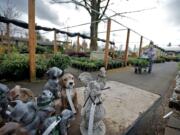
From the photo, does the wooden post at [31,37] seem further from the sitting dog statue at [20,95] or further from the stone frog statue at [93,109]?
the stone frog statue at [93,109]

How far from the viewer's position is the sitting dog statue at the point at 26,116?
119 cm

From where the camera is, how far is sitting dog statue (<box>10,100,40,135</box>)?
119 centimetres

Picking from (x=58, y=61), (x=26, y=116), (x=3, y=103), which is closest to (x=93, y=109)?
(x=26, y=116)

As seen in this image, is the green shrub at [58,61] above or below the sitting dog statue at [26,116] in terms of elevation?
above

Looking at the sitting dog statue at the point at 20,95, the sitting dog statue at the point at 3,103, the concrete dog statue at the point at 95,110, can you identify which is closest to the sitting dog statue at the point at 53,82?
the sitting dog statue at the point at 20,95

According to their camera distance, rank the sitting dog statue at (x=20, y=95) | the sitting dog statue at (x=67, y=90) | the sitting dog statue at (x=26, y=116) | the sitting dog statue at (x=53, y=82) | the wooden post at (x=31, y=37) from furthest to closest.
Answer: the wooden post at (x=31, y=37) < the sitting dog statue at (x=53, y=82) < the sitting dog statue at (x=67, y=90) < the sitting dog statue at (x=20, y=95) < the sitting dog statue at (x=26, y=116)

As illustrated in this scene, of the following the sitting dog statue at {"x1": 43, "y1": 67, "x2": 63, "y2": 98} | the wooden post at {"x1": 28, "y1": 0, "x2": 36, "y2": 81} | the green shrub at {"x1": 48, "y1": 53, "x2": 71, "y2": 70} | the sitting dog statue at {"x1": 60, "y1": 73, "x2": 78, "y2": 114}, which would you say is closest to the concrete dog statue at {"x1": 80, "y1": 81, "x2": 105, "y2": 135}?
the sitting dog statue at {"x1": 60, "y1": 73, "x2": 78, "y2": 114}

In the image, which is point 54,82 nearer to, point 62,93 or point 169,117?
point 62,93

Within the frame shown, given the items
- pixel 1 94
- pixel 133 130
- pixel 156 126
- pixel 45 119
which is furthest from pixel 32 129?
pixel 156 126

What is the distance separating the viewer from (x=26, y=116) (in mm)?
1240

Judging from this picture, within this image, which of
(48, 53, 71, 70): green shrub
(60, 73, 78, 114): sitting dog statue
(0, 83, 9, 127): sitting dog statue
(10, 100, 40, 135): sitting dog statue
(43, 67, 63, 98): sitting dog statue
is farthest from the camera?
(48, 53, 71, 70): green shrub

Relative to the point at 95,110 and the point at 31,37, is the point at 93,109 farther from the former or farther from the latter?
the point at 31,37

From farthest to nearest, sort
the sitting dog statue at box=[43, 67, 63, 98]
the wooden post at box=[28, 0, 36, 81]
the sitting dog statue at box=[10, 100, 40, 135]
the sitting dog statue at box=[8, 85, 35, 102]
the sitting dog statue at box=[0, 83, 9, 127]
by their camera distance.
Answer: the wooden post at box=[28, 0, 36, 81] < the sitting dog statue at box=[43, 67, 63, 98] < the sitting dog statue at box=[8, 85, 35, 102] < the sitting dog statue at box=[0, 83, 9, 127] < the sitting dog statue at box=[10, 100, 40, 135]

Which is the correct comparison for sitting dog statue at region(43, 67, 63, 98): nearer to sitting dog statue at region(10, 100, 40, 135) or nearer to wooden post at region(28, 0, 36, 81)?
sitting dog statue at region(10, 100, 40, 135)
